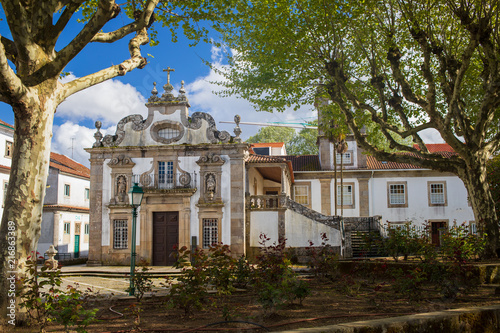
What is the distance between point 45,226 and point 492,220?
92.5ft

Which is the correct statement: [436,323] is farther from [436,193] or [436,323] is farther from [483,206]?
[436,193]

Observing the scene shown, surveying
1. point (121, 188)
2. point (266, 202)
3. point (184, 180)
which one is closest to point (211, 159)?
point (184, 180)

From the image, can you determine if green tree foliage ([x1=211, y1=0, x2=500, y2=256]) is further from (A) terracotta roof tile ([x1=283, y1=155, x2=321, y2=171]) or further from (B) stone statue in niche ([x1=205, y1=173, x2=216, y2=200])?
(A) terracotta roof tile ([x1=283, y1=155, x2=321, y2=171])

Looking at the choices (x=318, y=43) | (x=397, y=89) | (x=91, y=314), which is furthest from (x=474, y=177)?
(x=91, y=314)

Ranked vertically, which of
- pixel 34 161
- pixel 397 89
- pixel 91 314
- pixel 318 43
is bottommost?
pixel 91 314

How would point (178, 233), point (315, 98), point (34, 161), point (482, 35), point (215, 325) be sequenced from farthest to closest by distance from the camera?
point (178, 233) < point (315, 98) < point (482, 35) < point (34, 161) < point (215, 325)

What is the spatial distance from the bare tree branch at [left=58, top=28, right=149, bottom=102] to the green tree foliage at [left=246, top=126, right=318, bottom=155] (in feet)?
130

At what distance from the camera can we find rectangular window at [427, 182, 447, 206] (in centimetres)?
3064

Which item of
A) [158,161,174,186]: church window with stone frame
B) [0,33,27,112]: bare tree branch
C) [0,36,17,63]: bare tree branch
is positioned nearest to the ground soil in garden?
[0,33,27,112]: bare tree branch

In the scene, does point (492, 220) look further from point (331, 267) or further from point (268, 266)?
point (268, 266)

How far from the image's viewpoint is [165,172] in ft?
71.4

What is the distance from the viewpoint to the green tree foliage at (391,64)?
12.0m

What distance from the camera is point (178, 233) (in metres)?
21.4

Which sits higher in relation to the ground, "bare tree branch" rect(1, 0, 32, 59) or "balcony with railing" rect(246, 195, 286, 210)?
"bare tree branch" rect(1, 0, 32, 59)
